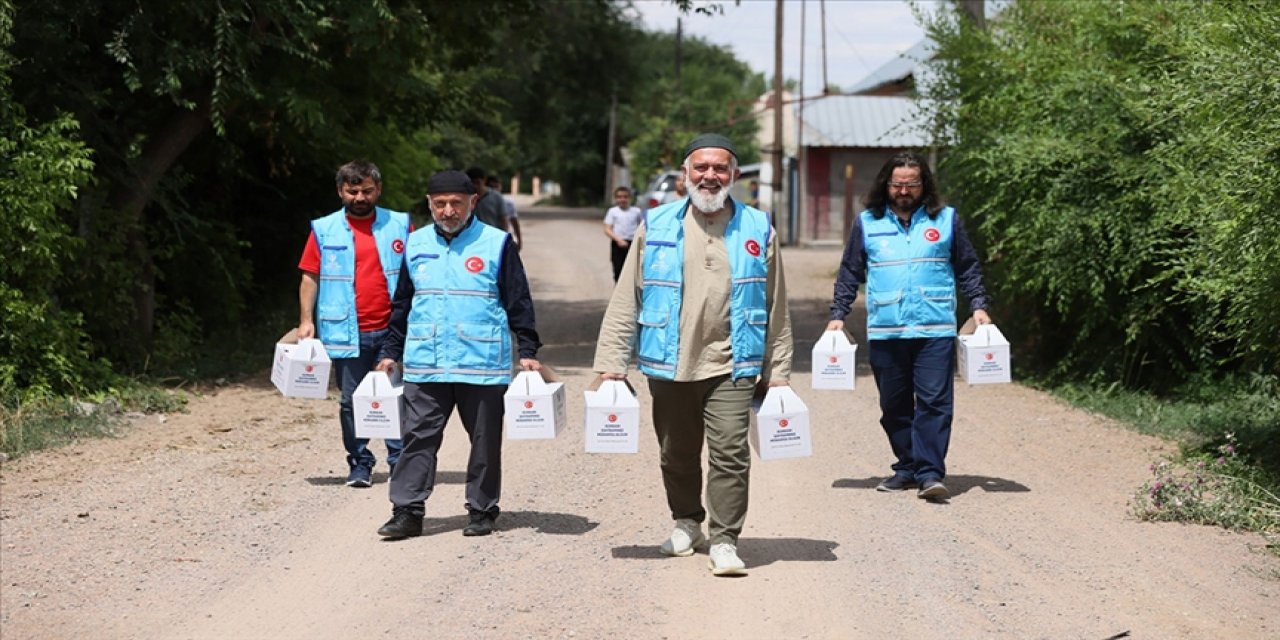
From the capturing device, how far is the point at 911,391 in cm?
929

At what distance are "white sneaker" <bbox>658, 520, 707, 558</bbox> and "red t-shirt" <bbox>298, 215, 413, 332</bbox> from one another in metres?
2.56

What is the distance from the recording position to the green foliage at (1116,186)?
959 cm

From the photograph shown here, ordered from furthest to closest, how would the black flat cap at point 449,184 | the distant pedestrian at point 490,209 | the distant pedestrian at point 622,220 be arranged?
the distant pedestrian at point 622,220
the distant pedestrian at point 490,209
the black flat cap at point 449,184

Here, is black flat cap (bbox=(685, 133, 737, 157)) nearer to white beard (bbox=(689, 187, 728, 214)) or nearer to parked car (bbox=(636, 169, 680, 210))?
white beard (bbox=(689, 187, 728, 214))

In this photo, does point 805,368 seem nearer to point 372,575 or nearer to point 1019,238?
point 1019,238

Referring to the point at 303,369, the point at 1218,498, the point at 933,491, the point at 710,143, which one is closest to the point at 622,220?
the point at 303,369

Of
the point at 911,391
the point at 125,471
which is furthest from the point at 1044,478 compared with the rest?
the point at 125,471

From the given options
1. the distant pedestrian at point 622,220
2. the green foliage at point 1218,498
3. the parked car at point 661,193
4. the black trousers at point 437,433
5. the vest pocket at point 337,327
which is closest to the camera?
the black trousers at point 437,433

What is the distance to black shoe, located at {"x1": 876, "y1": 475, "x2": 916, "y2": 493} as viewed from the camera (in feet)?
30.6

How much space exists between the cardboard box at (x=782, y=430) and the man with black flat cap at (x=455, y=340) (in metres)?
1.30

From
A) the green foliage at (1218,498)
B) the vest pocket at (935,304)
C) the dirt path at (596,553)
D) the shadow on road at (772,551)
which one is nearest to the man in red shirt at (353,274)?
the dirt path at (596,553)

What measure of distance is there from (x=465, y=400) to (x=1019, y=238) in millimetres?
7429

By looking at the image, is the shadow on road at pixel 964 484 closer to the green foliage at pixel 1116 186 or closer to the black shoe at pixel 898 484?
the black shoe at pixel 898 484

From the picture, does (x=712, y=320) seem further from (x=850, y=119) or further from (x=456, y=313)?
(x=850, y=119)
